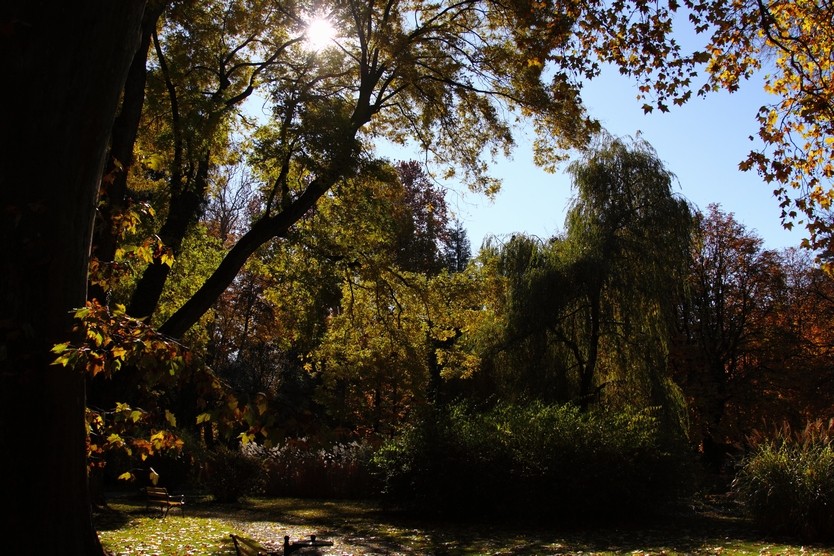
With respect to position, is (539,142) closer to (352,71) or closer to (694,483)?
(352,71)

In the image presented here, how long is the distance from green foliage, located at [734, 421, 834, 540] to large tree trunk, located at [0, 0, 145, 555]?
10623mm

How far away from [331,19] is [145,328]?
420 inches

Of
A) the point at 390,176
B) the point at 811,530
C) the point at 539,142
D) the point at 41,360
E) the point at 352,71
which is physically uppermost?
the point at 352,71

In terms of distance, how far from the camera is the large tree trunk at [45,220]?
10.8ft

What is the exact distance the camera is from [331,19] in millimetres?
12914

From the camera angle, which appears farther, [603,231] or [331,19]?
[603,231]

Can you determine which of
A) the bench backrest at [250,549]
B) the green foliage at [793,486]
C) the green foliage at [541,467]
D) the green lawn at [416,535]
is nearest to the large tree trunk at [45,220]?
the bench backrest at [250,549]

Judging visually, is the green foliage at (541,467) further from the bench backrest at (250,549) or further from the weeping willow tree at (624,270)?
the bench backrest at (250,549)

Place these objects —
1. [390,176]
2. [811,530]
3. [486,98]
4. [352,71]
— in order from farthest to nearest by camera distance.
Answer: [352,71]
[486,98]
[390,176]
[811,530]

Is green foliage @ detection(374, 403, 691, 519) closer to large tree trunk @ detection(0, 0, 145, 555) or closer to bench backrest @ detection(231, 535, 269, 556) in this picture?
bench backrest @ detection(231, 535, 269, 556)

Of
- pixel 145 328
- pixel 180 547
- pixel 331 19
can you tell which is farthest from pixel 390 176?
pixel 145 328

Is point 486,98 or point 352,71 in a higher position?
point 352,71

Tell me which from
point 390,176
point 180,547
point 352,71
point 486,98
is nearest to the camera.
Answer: point 180,547

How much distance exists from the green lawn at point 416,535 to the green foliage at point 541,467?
1.73ft
